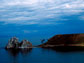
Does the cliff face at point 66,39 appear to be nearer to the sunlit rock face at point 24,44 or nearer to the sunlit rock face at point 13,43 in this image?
the sunlit rock face at point 24,44

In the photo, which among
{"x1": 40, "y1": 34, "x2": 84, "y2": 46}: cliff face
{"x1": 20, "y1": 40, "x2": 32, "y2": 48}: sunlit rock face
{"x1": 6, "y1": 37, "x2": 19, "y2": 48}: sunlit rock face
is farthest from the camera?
{"x1": 40, "y1": 34, "x2": 84, "y2": 46}: cliff face

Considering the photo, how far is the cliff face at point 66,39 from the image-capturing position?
113 metres

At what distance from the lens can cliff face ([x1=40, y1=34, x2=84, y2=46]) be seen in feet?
371

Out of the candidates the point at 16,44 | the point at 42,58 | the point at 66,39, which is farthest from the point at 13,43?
the point at 66,39

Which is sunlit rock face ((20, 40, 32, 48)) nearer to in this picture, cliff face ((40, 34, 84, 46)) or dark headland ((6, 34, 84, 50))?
dark headland ((6, 34, 84, 50))

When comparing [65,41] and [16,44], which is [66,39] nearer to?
[65,41]

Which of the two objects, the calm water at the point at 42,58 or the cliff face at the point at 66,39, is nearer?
the calm water at the point at 42,58

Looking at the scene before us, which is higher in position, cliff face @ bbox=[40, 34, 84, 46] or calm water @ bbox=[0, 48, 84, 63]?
cliff face @ bbox=[40, 34, 84, 46]

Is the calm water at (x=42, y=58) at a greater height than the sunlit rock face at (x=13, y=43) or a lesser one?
lesser

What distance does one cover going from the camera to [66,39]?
11531 centimetres

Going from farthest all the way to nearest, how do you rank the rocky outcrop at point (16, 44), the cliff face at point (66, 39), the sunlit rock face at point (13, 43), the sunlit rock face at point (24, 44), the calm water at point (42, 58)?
1. the cliff face at point (66, 39)
2. the sunlit rock face at point (24, 44)
3. the rocky outcrop at point (16, 44)
4. the sunlit rock face at point (13, 43)
5. the calm water at point (42, 58)

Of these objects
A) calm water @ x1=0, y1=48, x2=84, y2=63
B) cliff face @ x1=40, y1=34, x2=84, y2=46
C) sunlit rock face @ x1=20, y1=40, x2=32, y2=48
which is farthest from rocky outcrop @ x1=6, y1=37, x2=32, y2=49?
cliff face @ x1=40, y1=34, x2=84, y2=46

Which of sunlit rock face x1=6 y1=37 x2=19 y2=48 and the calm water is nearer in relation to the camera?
the calm water

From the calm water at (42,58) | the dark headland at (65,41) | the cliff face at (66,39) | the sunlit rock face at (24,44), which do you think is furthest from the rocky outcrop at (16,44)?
the cliff face at (66,39)
